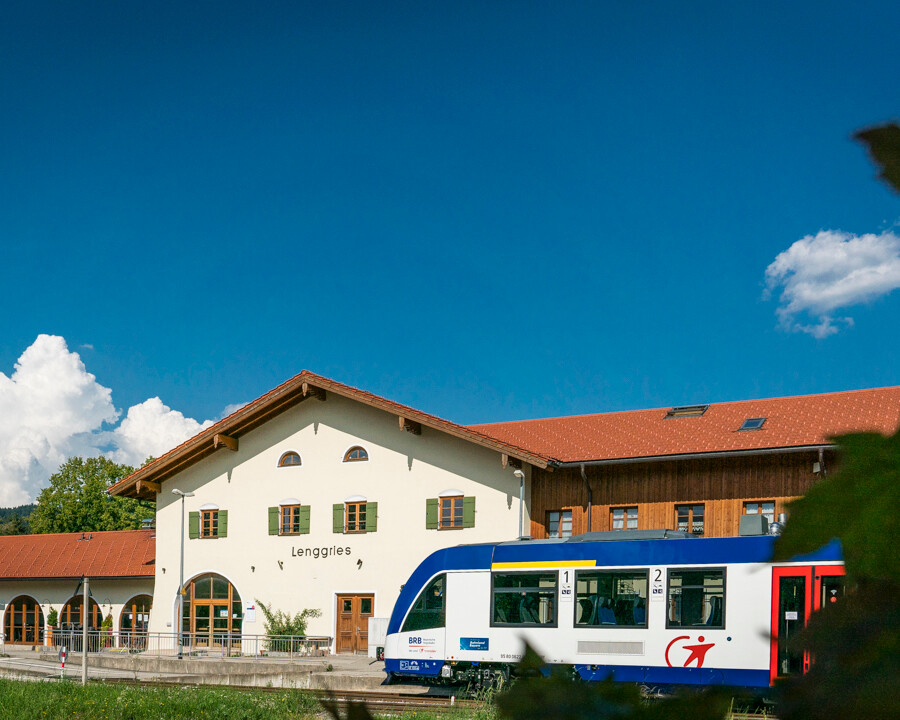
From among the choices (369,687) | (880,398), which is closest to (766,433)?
Result: (880,398)

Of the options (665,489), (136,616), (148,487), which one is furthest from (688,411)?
(136,616)

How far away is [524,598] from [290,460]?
16.7 metres

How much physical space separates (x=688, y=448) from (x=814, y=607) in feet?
93.9

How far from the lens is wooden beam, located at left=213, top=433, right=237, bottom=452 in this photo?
115 ft

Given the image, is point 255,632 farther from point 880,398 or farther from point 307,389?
point 880,398

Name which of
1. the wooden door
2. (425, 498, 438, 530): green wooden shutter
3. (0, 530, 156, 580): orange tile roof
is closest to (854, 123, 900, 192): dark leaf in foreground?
(425, 498, 438, 530): green wooden shutter

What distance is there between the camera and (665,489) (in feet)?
93.9

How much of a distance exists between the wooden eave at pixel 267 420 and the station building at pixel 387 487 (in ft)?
0.20

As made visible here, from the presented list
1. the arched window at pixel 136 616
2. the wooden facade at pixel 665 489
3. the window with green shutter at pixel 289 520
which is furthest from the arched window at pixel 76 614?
the wooden facade at pixel 665 489

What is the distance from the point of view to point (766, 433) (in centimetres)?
2830

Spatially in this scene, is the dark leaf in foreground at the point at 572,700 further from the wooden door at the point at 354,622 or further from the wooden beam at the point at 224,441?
the wooden beam at the point at 224,441

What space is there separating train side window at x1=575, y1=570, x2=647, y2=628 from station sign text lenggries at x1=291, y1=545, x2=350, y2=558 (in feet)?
49.7

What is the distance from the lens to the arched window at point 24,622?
4034 cm

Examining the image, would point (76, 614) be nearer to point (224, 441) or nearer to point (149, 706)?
point (224, 441)
